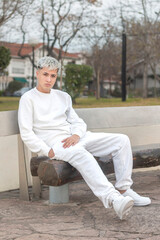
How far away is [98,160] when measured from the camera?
11.7 ft

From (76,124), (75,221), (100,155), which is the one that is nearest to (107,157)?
(100,155)

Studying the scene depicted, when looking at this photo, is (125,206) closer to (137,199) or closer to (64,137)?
(137,199)

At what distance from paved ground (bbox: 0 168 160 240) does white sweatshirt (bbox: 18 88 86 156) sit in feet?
1.76

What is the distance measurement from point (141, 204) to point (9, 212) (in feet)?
3.66

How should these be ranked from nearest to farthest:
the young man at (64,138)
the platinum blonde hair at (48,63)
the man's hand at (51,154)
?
the young man at (64,138)
the man's hand at (51,154)
the platinum blonde hair at (48,63)

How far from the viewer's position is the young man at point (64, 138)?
3148 millimetres

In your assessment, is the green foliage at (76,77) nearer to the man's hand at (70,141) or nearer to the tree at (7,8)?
the tree at (7,8)

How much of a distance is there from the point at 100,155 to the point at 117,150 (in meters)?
0.21

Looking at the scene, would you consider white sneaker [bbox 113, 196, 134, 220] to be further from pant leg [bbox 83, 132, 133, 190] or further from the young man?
pant leg [bbox 83, 132, 133, 190]

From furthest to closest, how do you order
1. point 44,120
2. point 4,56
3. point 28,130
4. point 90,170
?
1. point 4,56
2. point 44,120
3. point 28,130
4. point 90,170

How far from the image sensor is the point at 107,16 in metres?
19.1

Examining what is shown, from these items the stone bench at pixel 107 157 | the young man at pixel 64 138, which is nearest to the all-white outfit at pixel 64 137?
the young man at pixel 64 138

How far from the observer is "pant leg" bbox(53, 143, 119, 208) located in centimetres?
298

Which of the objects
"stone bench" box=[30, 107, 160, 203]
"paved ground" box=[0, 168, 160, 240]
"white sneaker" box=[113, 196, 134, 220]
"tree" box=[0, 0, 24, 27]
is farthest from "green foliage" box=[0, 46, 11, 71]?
"white sneaker" box=[113, 196, 134, 220]
